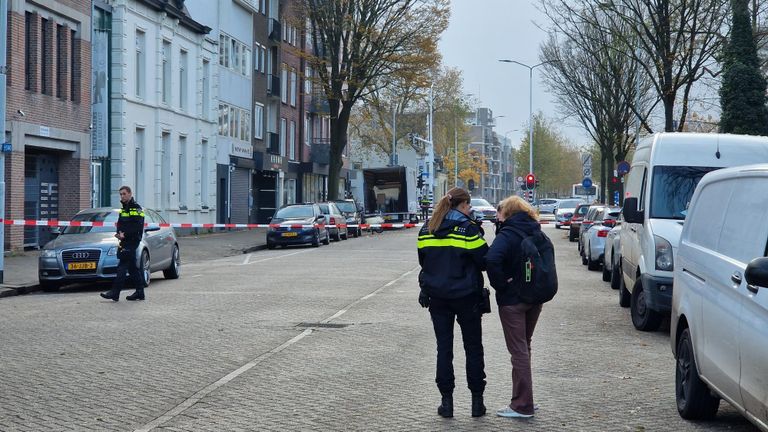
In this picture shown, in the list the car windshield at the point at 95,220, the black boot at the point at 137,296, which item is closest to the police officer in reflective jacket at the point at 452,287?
the black boot at the point at 137,296

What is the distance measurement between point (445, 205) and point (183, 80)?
36423 mm

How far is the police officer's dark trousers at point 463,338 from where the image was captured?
797 cm

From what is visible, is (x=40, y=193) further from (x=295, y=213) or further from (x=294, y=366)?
(x=294, y=366)

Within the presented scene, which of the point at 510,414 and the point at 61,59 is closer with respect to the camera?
the point at 510,414

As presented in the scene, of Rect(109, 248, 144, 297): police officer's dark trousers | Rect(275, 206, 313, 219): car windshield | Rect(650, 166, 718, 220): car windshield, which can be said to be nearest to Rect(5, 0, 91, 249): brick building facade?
Rect(275, 206, 313, 219): car windshield

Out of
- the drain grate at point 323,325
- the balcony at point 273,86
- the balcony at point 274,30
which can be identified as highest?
the balcony at point 274,30

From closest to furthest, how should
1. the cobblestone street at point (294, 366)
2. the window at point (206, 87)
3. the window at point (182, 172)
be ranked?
the cobblestone street at point (294, 366)
the window at point (182, 172)
the window at point (206, 87)

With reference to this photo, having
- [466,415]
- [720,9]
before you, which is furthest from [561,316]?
[720,9]

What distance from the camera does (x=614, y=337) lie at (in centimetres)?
1307

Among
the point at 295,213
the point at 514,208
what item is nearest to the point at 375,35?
the point at 295,213

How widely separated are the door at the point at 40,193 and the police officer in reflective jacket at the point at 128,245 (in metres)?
12.8

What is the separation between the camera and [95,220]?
2022 cm

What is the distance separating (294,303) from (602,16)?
105ft

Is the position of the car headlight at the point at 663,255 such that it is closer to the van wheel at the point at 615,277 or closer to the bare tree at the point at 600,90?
the van wheel at the point at 615,277
